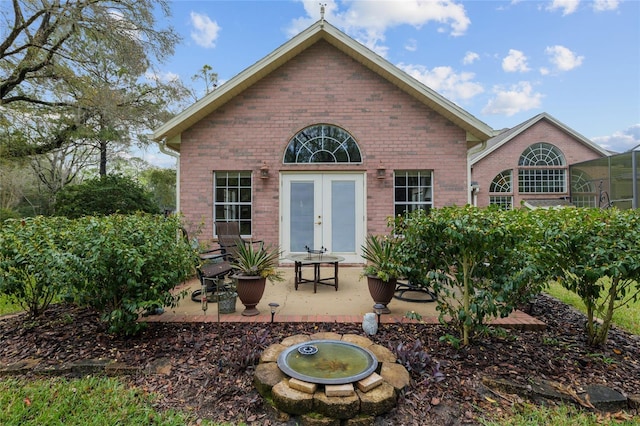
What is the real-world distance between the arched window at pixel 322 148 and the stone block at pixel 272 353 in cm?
517

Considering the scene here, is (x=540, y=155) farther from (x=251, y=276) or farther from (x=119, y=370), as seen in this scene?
(x=119, y=370)

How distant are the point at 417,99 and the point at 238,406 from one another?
7.09 meters

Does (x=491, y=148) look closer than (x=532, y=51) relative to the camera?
No

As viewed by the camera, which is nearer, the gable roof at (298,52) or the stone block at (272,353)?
the stone block at (272,353)

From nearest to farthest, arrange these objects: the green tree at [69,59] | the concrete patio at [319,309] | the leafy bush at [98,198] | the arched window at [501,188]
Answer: the concrete patio at [319,309]
the green tree at [69,59]
the leafy bush at [98,198]
the arched window at [501,188]

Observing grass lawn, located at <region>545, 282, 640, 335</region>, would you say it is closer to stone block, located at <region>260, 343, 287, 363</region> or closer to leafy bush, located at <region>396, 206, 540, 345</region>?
leafy bush, located at <region>396, 206, 540, 345</region>

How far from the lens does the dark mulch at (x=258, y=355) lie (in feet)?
7.65

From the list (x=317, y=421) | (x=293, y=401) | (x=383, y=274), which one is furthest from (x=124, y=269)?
(x=383, y=274)

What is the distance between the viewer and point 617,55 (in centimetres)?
897

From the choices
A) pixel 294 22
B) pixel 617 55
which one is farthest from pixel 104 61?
pixel 617 55

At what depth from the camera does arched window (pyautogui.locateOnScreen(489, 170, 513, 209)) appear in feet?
64.5

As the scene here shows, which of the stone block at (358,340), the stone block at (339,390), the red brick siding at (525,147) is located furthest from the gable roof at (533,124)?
the stone block at (339,390)

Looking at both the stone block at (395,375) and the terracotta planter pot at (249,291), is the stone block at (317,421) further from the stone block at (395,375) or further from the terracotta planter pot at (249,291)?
the terracotta planter pot at (249,291)

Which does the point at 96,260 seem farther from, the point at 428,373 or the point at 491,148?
the point at 491,148
